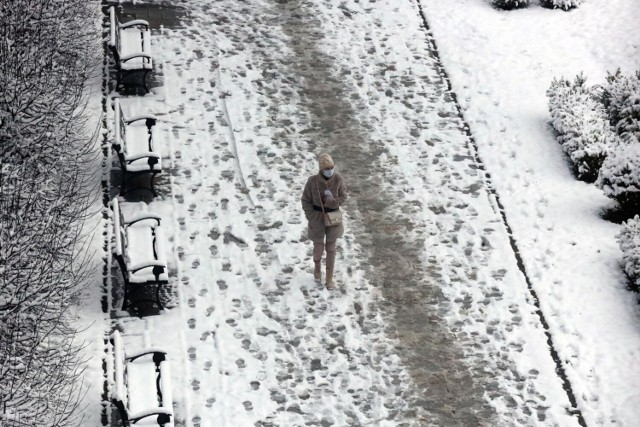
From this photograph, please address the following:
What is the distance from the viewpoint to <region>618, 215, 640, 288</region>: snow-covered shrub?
1431cm

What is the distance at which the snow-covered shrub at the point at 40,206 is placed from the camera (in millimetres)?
11367

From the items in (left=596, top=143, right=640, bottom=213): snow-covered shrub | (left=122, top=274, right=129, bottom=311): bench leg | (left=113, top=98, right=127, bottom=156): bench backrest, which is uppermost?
(left=113, top=98, right=127, bottom=156): bench backrest

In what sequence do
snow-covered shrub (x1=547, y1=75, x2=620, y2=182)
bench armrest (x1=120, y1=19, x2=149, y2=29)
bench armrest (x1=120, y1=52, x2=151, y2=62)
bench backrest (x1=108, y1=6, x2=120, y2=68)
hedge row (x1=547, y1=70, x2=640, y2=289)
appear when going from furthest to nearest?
1. bench armrest (x1=120, y1=19, x2=149, y2=29)
2. bench backrest (x1=108, y1=6, x2=120, y2=68)
3. bench armrest (x1=120, y1=52, x2=151, y2=62)
4. snow-covered shrub (x1=547, y1=75, x2=620, y2=182)
5. hedge row (x1=547, y1=70, x2=640, y2=289)

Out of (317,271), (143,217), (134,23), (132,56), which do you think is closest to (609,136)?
(317,271)

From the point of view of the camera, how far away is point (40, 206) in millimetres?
12922

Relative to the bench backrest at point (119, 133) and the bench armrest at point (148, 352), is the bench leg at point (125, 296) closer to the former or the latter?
the bench armrest at point (148, 352)

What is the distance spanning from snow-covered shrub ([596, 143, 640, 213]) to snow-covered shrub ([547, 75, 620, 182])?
2.06 feet

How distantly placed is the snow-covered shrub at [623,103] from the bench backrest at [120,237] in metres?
7.92

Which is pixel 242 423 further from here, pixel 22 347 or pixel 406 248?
pixel 406 248

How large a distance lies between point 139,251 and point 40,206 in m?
1.40

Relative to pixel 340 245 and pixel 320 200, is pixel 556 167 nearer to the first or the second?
Answer: pixel 340 245

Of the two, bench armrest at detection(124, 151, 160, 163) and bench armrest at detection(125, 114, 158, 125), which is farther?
bench armrest at detection(125, 114, 158, 125)

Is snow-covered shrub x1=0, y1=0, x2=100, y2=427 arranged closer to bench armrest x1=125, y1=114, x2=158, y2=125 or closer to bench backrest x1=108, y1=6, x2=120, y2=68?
bench backrest x1=108, y1=6, x2=120, y2=68

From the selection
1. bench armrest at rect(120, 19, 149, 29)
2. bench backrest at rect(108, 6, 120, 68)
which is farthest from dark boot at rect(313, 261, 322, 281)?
bench armrest at rect(120, 19, 149, 29)
